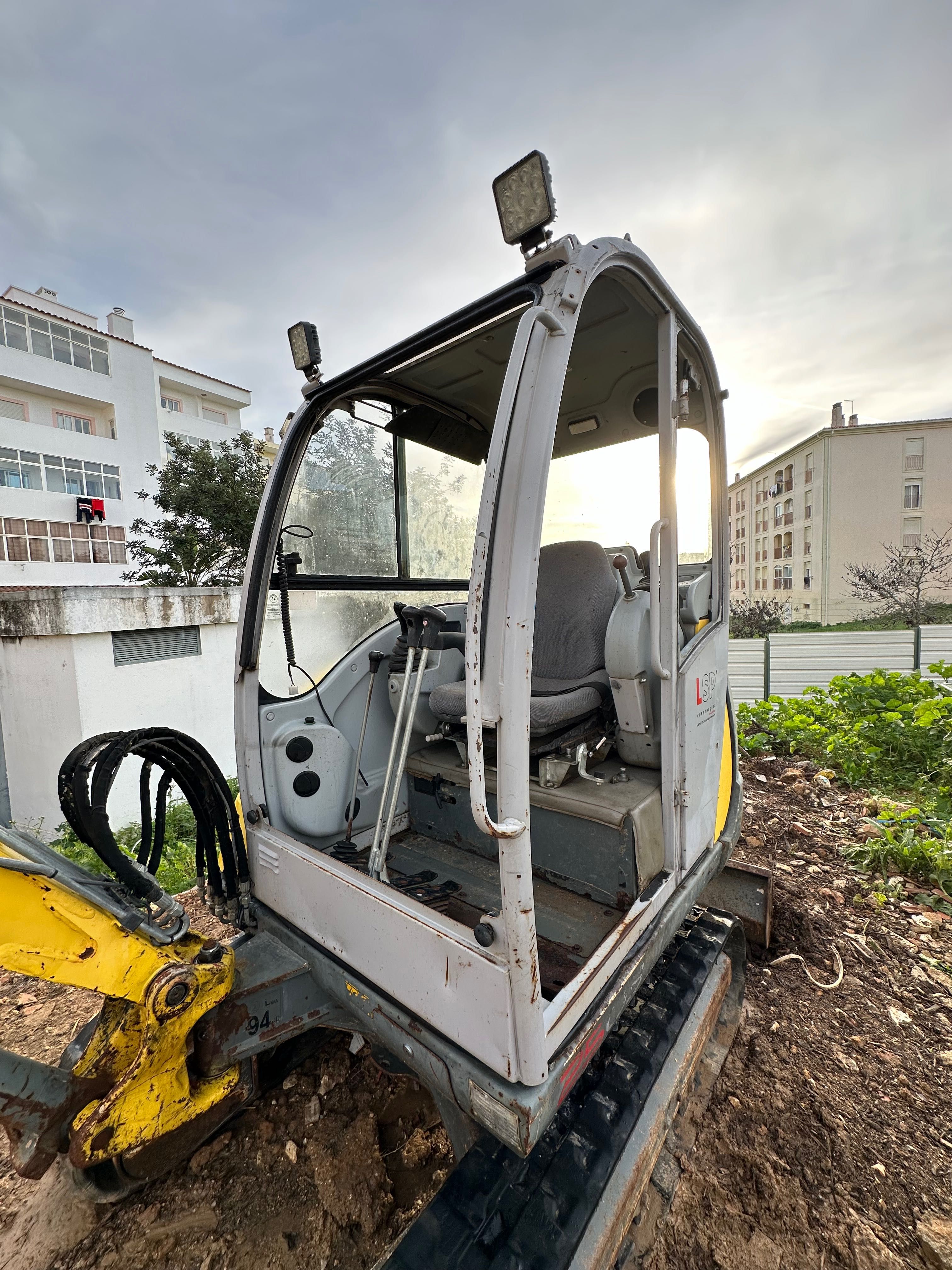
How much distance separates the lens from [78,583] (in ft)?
65.7


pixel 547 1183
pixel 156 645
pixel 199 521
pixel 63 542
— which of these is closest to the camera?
pixel 547 1183

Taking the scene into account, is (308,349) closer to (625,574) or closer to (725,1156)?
(625,574)

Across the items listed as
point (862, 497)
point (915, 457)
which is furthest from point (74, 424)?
point (915, 457)

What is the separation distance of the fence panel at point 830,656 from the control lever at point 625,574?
7074 mm

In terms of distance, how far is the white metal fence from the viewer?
8.24 metres

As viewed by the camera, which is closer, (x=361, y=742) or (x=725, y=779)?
(x=361, y=742)

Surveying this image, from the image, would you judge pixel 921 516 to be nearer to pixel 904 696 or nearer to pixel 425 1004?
pixel 904 696

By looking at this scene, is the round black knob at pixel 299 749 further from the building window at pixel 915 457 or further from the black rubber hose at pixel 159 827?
the building window at pixel 915 457

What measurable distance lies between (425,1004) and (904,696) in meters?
6.60

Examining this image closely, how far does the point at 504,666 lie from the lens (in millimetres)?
1185

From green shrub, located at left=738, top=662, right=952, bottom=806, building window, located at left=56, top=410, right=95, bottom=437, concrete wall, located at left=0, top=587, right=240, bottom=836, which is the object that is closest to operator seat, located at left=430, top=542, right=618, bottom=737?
green shrub, located at left=738, top=662, right=952, bottom=806

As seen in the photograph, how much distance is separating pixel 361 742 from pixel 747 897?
7.19 feet

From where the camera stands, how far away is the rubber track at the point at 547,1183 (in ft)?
3.86

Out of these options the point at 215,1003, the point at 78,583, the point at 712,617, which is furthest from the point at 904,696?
the point at 78,583
